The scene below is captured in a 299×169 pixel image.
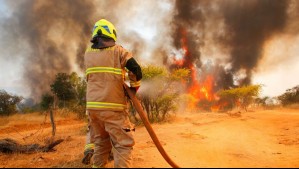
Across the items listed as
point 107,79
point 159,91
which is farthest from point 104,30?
point 159,91

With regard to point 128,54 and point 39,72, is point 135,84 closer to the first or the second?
point 128,54

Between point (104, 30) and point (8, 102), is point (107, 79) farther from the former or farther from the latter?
point (8, 102)

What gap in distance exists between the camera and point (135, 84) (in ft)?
15.8

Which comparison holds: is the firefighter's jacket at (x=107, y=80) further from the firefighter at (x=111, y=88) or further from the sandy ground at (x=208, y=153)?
the sandy ground at (x=208, y=153)

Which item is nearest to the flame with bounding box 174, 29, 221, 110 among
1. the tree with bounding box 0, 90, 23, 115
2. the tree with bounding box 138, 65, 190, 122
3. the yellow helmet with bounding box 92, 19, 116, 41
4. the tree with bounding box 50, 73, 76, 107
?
the tree with bounding box 50, 73, 76, 107

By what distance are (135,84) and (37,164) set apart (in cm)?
258

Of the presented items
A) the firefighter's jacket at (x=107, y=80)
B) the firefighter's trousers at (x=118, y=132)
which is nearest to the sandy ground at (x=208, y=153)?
the firefighter's trousers at (x=118, y=132)

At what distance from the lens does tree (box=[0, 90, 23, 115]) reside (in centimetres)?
2587

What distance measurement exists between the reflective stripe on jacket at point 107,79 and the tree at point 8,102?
2371 centimetres

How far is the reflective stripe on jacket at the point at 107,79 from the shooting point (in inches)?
183

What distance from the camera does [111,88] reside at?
4.64 metres

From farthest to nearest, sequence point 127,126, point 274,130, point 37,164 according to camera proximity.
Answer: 1. point 274,130
2. point 37,164
3. point 127,126

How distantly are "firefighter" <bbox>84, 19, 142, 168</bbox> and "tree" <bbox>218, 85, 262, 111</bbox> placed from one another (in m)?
23.2

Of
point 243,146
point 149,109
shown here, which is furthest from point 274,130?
point 149,109
